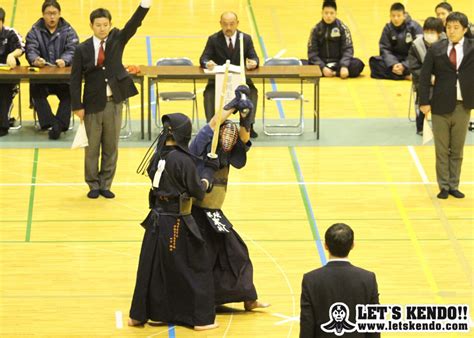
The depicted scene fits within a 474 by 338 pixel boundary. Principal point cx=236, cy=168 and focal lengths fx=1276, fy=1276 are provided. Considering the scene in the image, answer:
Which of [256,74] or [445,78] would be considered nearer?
Result: [445,78]

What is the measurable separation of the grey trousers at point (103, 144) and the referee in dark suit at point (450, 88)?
349 cm

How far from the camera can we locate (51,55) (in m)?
17.1

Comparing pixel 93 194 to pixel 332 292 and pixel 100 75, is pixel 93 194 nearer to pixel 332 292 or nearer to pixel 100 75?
pixel 100 75

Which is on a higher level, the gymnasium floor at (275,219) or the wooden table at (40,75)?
the wooden table at (40,75)

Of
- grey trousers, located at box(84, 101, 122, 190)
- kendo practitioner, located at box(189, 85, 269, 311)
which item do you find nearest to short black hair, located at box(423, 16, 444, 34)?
grey trousers, located at box(84, 101, 122, 190)

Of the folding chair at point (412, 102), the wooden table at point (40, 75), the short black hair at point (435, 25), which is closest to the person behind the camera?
the wooden table at point (40, 75)

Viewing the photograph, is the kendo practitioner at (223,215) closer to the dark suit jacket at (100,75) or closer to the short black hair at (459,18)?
the dark suit jacket at (100,75)

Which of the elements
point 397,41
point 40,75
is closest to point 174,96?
point 40,75

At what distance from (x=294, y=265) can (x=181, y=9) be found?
479 inches

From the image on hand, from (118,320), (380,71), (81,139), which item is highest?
(380,71)

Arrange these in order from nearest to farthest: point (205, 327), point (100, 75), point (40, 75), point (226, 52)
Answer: point (205, 327), point (100, 75), point (40, 75), point (226, 52)

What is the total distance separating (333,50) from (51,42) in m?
4.87

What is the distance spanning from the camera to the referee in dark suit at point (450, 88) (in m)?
14.3

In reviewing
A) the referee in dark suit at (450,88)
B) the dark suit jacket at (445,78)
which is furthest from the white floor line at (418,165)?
the dark suit jacket at (445,78)
